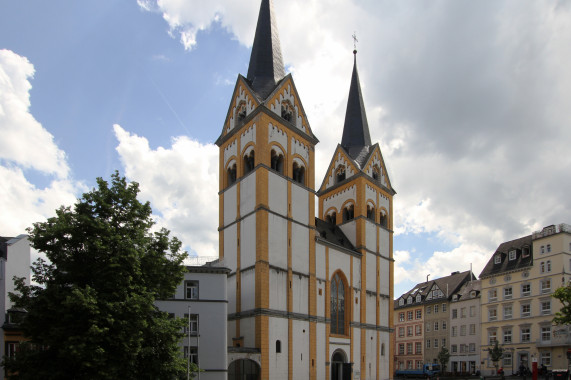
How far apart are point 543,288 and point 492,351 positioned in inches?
360

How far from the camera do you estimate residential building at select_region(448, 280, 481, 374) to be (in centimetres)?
6550

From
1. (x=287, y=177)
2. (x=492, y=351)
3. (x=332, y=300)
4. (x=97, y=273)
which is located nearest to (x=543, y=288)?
(x=492, y=351)

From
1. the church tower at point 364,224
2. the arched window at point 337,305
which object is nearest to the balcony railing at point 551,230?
the church tower at point 364,224

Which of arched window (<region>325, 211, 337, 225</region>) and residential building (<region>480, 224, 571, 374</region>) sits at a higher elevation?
arched window (<region>325, 211, 337, 225</region>)

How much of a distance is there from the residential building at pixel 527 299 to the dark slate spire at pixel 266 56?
36.3 metres

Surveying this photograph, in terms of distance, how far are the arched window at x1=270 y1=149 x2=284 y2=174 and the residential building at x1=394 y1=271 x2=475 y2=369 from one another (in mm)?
41082

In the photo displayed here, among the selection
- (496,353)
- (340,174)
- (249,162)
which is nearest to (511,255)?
(496,353)

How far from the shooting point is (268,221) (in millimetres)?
39250

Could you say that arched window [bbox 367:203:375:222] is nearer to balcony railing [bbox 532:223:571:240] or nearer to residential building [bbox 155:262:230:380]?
balcony railing [bbox 532:223:571:240]

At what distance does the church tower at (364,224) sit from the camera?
48125mm

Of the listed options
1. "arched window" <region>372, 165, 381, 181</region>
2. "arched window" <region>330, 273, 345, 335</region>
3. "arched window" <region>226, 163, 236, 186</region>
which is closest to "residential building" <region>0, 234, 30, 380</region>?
"arched window" <region>226, 163, 236, 186</region>

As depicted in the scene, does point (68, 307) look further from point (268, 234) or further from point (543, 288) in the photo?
A: point (543, 288)

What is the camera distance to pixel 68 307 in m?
20.0

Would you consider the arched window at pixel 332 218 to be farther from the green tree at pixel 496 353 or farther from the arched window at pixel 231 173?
the green tree at pixel 496 353
